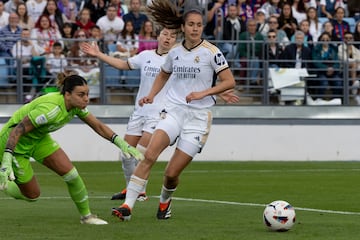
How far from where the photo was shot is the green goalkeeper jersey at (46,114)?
12.0 meters

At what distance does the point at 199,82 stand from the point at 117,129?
13.1 m

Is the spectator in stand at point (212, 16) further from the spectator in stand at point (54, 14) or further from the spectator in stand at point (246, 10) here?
the spectator in stand at point (54, 14)

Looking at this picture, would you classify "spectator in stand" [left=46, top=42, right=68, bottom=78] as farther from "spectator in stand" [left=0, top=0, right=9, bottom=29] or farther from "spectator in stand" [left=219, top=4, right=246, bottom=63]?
"spectator in stand" [left=219, top=4, right=246, bottom=63]

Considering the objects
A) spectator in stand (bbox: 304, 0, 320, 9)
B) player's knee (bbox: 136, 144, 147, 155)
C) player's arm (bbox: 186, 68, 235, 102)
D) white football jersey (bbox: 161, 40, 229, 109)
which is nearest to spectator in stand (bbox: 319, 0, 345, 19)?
spectator in stand (bbox: 304, 0, 320, 9)

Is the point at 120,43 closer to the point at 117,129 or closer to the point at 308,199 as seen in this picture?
the point at 117,129

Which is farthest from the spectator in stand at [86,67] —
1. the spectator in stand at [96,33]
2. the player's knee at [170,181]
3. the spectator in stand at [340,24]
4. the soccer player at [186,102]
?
the player's knee at [170,181]

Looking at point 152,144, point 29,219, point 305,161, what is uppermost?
point 152,144

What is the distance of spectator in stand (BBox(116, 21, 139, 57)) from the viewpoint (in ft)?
85.5

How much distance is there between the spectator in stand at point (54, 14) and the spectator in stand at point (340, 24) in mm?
6879

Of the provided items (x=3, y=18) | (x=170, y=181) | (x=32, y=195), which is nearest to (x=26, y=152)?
(x=32, y=195)

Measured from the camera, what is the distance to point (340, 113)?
2703 cm

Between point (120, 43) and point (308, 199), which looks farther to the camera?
point (120, 43)

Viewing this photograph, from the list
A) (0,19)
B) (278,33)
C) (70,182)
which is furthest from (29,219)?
(278,33)

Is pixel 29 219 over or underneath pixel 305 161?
over
